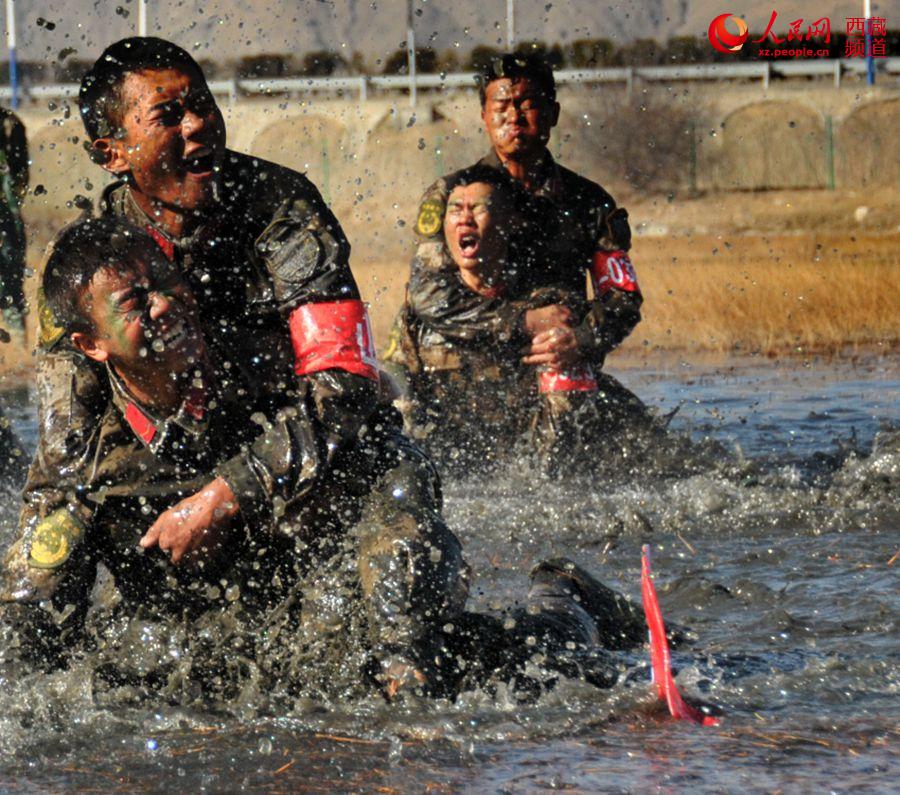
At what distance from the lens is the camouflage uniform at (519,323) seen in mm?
8102

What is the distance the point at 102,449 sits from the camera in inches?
182

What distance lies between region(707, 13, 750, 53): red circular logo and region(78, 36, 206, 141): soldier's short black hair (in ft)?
148

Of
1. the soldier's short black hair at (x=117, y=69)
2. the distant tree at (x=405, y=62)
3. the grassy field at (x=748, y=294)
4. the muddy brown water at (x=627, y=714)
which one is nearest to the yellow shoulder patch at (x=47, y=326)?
the soldier's short black hair at (x=117, y=69)

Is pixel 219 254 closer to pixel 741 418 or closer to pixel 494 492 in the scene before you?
pixel 494 492

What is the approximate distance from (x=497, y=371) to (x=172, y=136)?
3.64m

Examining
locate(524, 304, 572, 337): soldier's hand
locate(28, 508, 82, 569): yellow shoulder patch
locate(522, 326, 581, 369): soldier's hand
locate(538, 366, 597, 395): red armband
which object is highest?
locate(28, 508, 82, 569): yellow shoulder patch

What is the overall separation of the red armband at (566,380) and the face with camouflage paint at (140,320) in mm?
3786

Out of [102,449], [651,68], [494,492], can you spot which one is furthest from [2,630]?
[651,68]

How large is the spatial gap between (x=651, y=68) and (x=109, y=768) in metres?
48.8

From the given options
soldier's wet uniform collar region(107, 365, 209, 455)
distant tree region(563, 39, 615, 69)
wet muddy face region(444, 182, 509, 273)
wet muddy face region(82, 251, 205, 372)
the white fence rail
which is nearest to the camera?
wet muddy face region(82, 251, 205, 372)

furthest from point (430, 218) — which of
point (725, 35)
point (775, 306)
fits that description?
point (725, 35)

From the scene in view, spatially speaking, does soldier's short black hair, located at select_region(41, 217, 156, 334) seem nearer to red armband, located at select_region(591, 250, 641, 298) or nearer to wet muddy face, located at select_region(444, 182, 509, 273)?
wet muddy face, located at select_region(444, 182, 509, 273)

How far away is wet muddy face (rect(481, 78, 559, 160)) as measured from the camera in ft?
26.6

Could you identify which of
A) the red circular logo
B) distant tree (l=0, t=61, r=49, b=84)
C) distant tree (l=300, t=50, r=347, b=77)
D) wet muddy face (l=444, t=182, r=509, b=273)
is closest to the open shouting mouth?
wet muddy face (l=444, t=182, r=509, b=273)
